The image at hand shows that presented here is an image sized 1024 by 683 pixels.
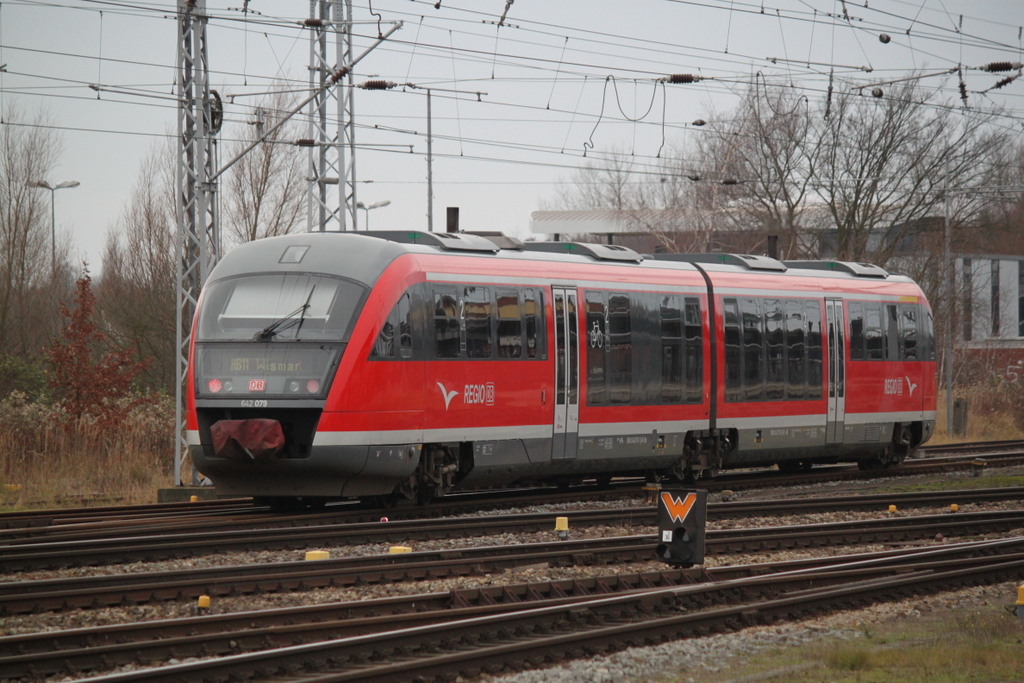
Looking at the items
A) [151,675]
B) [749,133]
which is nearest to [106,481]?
[151,675]

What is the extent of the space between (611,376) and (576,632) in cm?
904

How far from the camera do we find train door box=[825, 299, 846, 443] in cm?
2173

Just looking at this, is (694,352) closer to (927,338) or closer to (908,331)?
(908,331)

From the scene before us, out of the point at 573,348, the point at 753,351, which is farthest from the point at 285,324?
the point at 753,351

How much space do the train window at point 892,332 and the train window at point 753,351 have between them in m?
3.93

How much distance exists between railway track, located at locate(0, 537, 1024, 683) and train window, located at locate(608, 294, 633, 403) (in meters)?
6.45

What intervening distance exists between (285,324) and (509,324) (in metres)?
3.24

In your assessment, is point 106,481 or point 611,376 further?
point 106,481

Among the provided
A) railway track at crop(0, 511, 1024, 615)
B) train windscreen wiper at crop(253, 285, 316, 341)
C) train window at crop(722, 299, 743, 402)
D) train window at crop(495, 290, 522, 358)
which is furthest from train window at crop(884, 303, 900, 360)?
train windscreen wiper at crop(253, 285, 316, 341)

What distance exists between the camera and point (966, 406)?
33.9 metres

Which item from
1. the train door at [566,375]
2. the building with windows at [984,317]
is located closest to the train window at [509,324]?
the train door at [566,375]

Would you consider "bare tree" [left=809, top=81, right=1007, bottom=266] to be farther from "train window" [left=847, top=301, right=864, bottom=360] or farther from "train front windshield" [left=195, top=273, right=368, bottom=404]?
"train front windshield" [left=195, top=273, right=368, bottom=404]

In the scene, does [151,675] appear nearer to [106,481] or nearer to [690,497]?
[690,497]

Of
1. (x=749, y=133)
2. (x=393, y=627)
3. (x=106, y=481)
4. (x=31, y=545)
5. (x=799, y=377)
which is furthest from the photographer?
(x=749, y=133)
